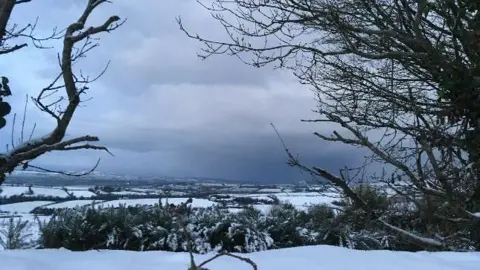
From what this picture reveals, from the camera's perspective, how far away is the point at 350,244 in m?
8.51

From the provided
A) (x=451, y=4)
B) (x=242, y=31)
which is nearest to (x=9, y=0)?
(x=242, y=31)

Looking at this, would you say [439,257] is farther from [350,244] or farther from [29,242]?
[29,242]

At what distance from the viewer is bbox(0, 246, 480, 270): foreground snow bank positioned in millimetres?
2305

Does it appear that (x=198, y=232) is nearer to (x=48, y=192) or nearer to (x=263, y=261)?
(x=48, y=192)

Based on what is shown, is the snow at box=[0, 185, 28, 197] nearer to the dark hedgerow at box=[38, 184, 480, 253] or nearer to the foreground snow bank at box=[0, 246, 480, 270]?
the dark hedgerow at box=[38, 184, 480, 253]

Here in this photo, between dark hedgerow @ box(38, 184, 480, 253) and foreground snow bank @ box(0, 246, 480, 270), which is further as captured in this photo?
dark hedgerow @ box(38, 184, 480, 253)

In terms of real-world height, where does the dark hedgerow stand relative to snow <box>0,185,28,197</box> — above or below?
below

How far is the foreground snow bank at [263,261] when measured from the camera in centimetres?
230

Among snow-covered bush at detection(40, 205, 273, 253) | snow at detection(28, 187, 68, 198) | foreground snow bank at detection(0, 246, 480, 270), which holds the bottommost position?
snow-covered bush at detection(40, 205, 273, 253)

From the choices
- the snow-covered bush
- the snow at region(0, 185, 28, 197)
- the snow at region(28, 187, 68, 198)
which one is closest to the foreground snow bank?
the snow at region(0, 185, 28, 197)

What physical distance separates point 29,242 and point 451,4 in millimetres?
6960

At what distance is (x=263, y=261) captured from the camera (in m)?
2.47

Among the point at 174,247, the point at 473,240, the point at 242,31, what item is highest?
the point at 242,31

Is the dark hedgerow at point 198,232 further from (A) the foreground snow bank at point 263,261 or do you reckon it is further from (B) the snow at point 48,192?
(A) the foreground snow bank at point 263,261
